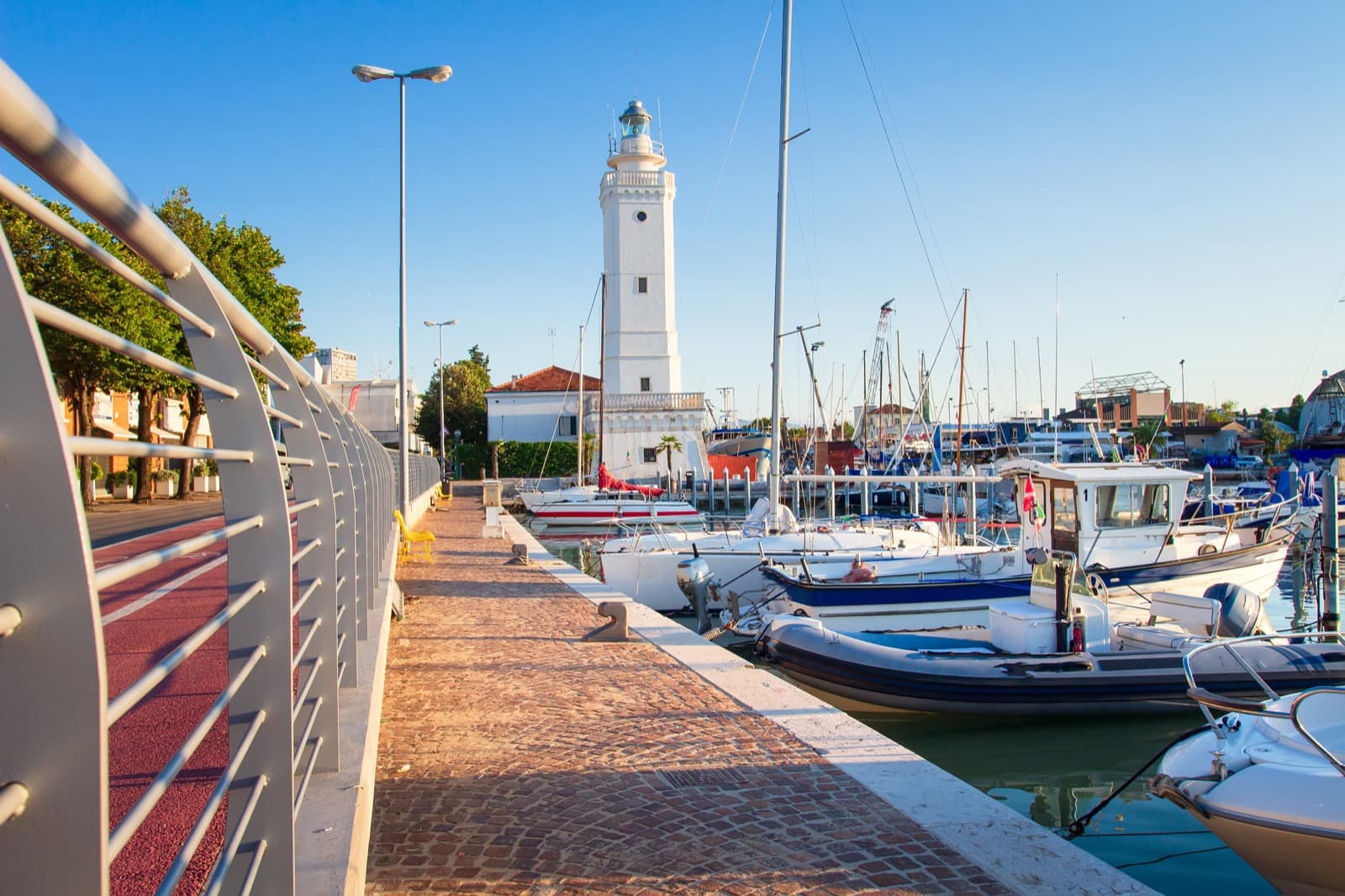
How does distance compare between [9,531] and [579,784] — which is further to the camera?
[579,784]

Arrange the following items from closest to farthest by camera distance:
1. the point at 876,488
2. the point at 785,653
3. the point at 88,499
→ the point at 785,653, the point at 88,499, the point at 876,488

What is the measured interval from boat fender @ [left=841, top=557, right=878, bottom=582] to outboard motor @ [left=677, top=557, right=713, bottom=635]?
2364 mm

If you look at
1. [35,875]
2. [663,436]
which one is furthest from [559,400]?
[35,875]

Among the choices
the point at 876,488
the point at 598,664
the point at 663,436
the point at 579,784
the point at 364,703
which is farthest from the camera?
the point at 663,436

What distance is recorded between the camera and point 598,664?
1022cm

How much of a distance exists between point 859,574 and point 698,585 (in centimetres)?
274

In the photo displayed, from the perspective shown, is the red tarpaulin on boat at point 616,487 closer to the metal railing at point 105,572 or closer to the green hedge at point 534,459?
the green hedge at point 534,459

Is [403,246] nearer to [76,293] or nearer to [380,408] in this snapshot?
[76,293]

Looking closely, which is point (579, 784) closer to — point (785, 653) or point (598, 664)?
point (598, 664)

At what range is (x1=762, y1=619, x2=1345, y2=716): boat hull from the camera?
11.2 metres

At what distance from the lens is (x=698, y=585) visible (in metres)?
17.4

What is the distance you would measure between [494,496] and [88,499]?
44.8 ft

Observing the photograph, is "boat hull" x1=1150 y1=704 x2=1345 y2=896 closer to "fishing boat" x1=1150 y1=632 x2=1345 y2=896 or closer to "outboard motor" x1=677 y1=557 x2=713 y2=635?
"fishing boat" x1=1150 y1=632 x2=1345 y2=896

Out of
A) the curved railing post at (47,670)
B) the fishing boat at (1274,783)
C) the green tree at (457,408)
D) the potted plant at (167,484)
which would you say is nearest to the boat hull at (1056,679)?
the fishing boat at (1274,783)
